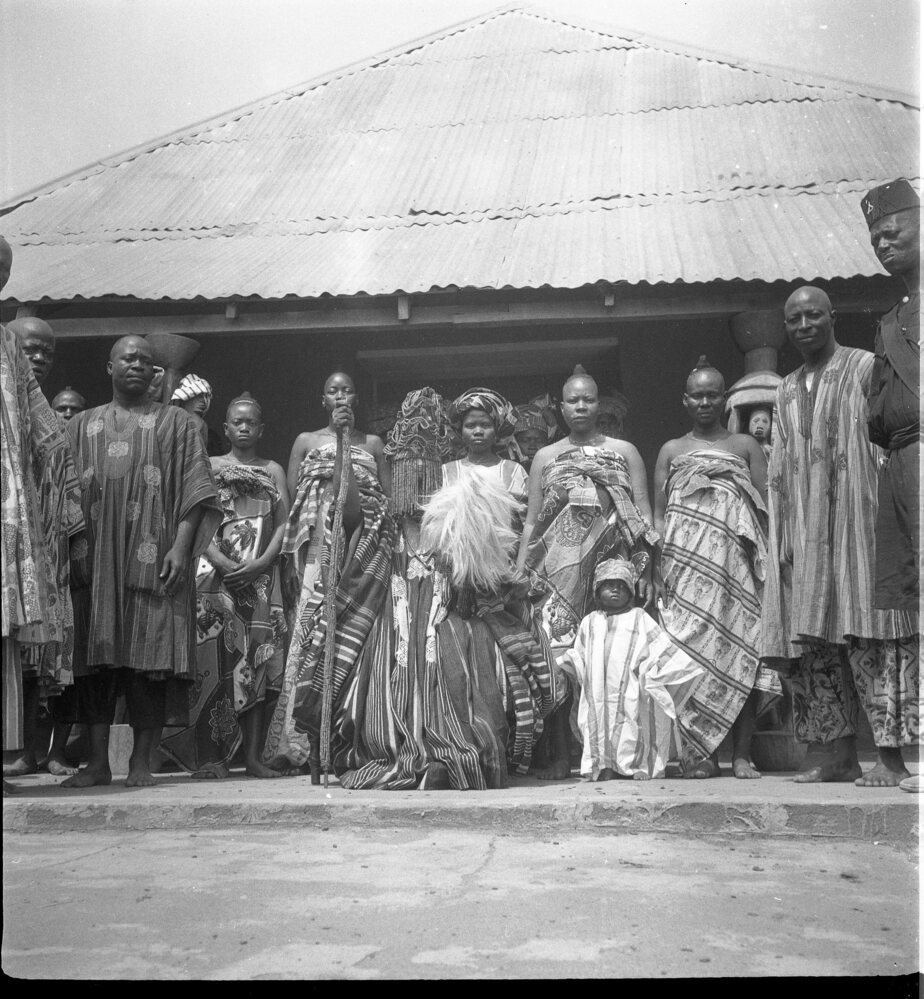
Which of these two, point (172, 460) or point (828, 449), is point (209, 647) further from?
point (828, 449)

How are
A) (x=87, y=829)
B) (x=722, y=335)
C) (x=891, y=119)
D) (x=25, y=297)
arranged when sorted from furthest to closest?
(x=891, y=119), (x=722, y=335), (x=25, y=297), (x=87, y=829)

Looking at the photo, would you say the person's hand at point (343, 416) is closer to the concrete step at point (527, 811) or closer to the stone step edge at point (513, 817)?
the concrete step at point (527, 811)

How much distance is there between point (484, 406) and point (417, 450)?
0.43m

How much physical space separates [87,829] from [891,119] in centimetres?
679

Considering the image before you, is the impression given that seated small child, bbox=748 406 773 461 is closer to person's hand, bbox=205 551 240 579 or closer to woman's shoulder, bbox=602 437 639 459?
Result: woman's shoulder, bbox=602 437 639 459

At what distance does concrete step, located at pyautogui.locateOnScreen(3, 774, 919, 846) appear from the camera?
417cm

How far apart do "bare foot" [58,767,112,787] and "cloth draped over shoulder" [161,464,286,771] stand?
0.63 m

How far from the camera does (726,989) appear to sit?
276 centimetres

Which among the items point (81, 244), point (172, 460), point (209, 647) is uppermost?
point (81, 244)

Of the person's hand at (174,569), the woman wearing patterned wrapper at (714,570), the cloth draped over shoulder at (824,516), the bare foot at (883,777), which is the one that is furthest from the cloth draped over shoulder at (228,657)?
the bare foot at (883,777)

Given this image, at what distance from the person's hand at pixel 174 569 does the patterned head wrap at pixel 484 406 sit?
1.67 m

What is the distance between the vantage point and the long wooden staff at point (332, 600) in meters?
5.00

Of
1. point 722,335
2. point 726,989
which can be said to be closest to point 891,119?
point 722,335

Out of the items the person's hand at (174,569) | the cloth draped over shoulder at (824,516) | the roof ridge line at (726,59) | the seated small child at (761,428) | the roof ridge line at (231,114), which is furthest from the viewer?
the roof ridge line at (231,114)
